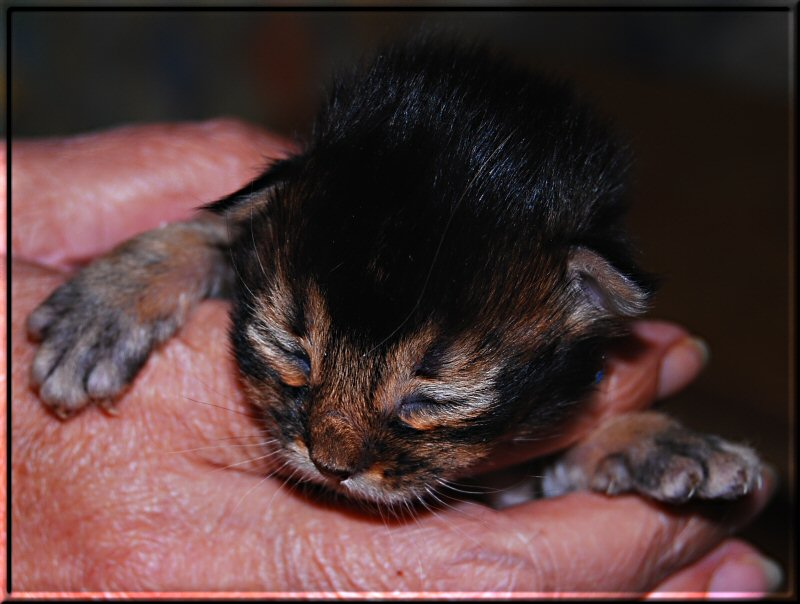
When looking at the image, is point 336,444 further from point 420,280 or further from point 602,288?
point 602,288

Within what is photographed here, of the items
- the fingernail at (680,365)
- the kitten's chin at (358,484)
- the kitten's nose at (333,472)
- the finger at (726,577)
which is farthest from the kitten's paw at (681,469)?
the kitten's nose at (333,472)

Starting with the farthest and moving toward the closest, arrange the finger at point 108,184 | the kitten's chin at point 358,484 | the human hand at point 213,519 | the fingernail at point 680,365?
the fingernail at point 680,365
the finger at point 108,184
the human hand at point 213,519
the kitten's chin at point 358,484

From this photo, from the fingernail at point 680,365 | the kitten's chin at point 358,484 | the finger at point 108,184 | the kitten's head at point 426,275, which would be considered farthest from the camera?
the fingernail at point 680,365

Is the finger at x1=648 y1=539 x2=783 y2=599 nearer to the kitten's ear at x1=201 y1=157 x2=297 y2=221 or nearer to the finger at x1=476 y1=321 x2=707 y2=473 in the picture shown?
the finger at x1=476 y1=321 x2=707 y2=473

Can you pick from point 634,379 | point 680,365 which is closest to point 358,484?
point 634,379

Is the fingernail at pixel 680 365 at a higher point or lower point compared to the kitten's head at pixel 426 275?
lower

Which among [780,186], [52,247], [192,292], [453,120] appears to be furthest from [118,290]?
[780,186]

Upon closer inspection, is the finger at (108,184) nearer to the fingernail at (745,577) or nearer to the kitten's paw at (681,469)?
the kitten's paw at (681,469)

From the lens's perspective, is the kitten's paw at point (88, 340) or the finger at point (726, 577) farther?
the finger at point (726, 577)
